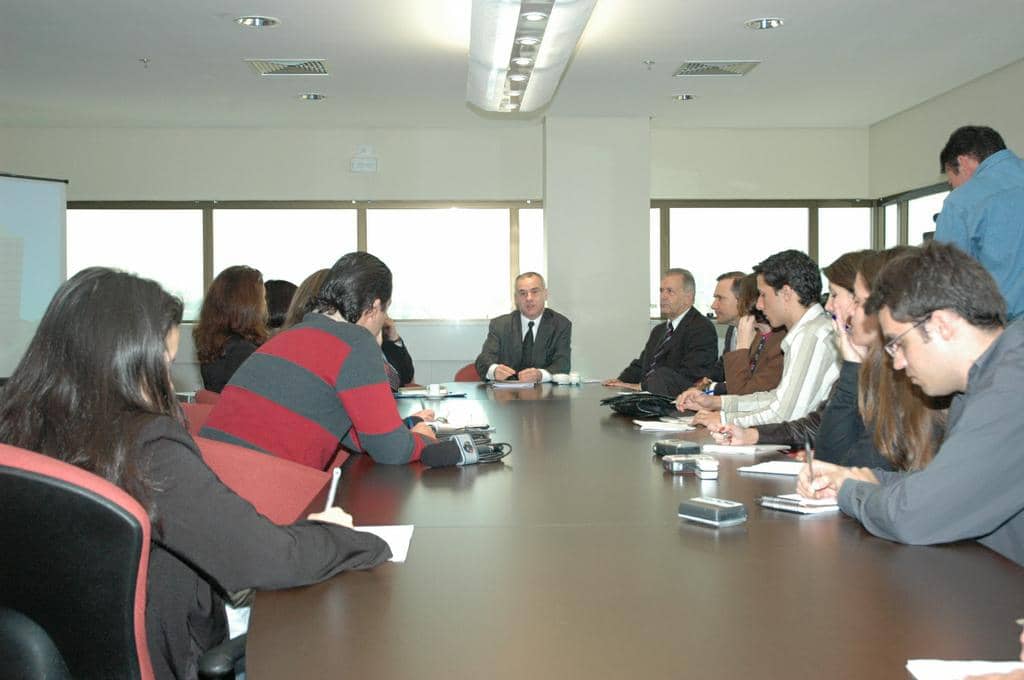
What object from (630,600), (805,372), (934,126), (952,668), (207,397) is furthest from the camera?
(934,126)

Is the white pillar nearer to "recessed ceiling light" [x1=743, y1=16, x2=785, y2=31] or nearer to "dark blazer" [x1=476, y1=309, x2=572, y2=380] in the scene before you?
"dark blazer" [x1=476, y1=309, x2=572, y2=380]

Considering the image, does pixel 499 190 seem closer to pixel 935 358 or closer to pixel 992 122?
pixel 992 122

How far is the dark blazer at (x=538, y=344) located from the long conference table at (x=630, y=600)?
15.1 feet

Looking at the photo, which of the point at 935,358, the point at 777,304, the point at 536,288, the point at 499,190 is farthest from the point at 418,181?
the point at 935,358

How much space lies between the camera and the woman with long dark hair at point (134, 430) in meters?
1.69

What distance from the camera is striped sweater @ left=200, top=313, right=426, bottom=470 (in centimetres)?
304

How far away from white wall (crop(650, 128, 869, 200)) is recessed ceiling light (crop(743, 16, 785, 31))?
3.51 m

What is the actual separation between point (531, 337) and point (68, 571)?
229 inches

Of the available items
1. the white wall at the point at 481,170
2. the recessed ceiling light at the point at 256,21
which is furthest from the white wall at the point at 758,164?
the recessed ceiling light at the point at 256,21

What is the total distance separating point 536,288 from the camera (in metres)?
7.20

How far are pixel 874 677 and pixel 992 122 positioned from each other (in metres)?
7.25

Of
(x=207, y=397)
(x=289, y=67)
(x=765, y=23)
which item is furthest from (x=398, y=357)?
(x=765, y=23)

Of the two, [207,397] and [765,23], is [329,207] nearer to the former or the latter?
[765,23]

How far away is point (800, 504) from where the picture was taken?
7.63 ft
